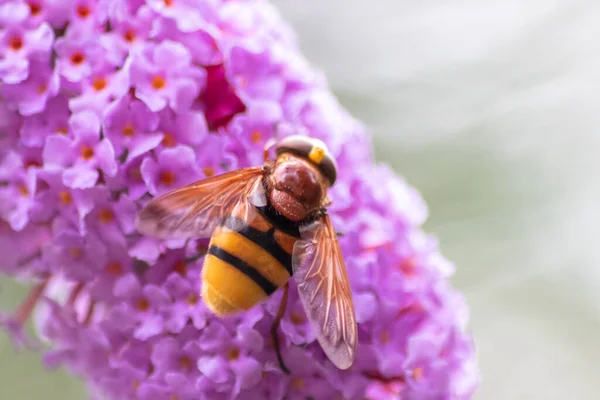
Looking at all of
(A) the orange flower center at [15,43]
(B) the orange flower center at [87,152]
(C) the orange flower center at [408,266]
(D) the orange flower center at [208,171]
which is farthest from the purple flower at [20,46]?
(C) the orange flower center at [408,266]

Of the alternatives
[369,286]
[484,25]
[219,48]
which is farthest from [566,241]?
[219,48]

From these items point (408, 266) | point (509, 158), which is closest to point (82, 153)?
point (408, 266)

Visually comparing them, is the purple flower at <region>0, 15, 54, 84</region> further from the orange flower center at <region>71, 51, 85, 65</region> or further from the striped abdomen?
the striped abdomen

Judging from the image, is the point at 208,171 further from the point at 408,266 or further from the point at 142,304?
the point at 408,266

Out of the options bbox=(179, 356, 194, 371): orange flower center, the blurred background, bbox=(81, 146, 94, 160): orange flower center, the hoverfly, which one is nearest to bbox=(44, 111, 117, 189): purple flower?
bbox=(81, 146, 94, 160): orange flower center

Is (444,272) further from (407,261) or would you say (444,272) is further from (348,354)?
(348,354)

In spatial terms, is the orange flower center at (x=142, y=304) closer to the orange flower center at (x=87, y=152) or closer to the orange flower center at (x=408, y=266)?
the orange flower center at (x=87, y=152)
